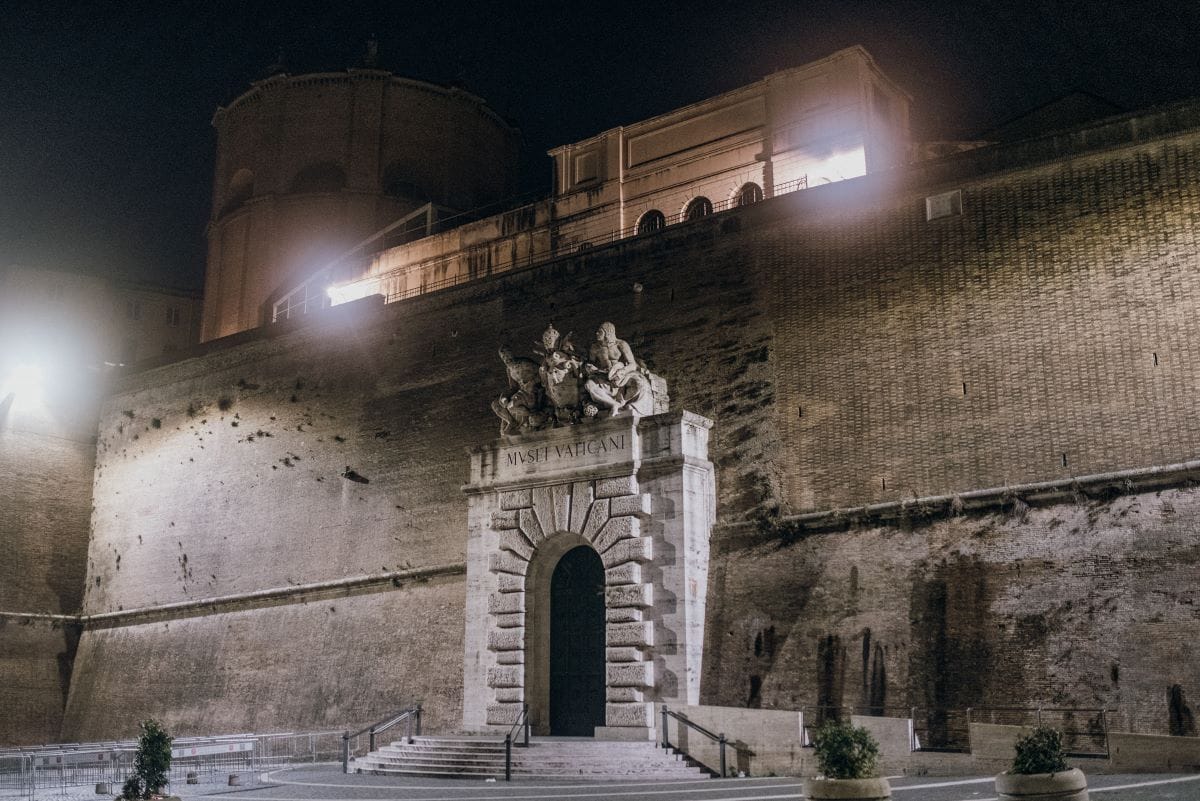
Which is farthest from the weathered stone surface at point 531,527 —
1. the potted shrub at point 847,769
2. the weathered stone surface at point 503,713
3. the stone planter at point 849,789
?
the stone planter at point 849,789

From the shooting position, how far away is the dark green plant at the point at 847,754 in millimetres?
9367

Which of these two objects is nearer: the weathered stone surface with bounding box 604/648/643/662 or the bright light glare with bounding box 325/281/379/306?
the weathered stone surface with bounding box 604/648/643/662

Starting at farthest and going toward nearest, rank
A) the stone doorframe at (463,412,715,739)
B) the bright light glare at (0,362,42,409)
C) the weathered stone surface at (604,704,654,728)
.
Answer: the bright light glare at (0,362,42,409)
the stone doorframe at (463,412,715,739)
the weathered stone surface at (604,704,654,728)

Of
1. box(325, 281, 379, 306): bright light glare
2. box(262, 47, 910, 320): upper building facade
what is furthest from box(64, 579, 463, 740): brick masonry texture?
box(325, 281, 379, 306): bright light glare

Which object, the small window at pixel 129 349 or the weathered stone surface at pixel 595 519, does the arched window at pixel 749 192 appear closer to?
the weathered stone surface at pixel 595 519

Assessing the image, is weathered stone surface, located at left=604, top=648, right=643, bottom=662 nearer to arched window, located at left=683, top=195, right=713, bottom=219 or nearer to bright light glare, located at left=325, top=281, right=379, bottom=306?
arched window, located at left=683, top=195, right=713, bottom=219

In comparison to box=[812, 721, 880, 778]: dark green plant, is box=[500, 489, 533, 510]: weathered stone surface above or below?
above

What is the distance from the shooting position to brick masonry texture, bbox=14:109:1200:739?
14.6 metres

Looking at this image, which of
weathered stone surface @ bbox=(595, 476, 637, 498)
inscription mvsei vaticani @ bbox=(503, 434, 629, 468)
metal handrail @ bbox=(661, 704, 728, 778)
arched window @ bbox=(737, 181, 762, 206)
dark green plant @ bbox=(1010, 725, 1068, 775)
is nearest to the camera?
dark green plant @ bbox=(1010, 725, 1068, 775)

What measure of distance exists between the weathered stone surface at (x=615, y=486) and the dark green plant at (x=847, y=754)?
7.98 m

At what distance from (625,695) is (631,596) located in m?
1.31

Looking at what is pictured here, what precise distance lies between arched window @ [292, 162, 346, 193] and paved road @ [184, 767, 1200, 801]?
23994mm

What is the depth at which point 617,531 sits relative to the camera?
56.3 feet

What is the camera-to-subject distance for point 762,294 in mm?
18906
